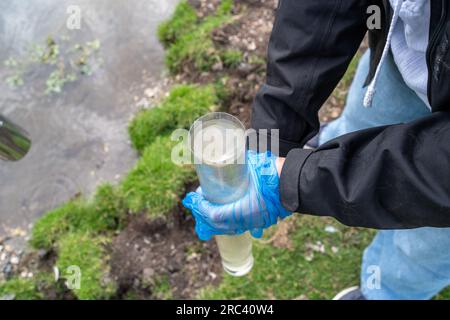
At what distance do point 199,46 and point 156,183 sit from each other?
103 cm

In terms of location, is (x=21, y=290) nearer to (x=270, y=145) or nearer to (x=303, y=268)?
(x=303, y=268)

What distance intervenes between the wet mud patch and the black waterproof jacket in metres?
1.00

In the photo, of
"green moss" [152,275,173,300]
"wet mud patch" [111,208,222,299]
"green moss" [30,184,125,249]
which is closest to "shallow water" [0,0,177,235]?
"green moss" [30,184,125,249]

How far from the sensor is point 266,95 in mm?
1717

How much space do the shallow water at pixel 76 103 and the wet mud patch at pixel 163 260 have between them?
0.54m

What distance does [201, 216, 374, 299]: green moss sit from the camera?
7.99 feet

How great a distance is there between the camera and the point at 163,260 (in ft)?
8.24

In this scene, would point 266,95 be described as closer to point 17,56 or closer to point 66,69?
point 66,69

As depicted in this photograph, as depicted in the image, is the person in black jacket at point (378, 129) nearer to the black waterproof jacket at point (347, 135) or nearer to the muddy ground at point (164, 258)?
the black waterproof jacket at point (347, 135)

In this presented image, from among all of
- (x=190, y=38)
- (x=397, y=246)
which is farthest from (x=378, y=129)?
(x=190, y=38)

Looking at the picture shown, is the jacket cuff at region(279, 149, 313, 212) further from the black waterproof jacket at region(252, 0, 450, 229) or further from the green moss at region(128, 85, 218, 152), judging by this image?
the green moss at region(128, 85, 218, 152)

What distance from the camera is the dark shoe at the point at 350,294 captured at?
233 cm

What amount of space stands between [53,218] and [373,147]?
197cm

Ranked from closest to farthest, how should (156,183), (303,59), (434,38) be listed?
(434,38) → (303,59) → (156,183)
